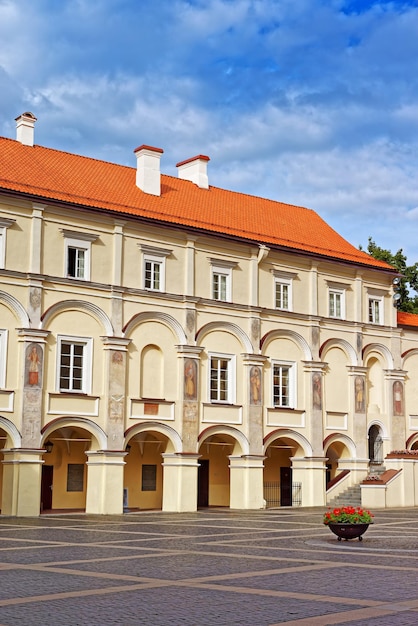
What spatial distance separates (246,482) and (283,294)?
27.9ft

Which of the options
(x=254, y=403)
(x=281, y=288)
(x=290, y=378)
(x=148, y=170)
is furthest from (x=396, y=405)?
(x=148, y=170)

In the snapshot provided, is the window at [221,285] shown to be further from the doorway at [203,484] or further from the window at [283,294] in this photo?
the doorway at [203,484]

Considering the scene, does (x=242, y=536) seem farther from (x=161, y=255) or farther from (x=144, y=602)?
(x=161, y=255)

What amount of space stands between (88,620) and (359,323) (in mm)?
33300

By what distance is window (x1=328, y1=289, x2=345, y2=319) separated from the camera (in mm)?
42066

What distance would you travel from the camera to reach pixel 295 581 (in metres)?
13.8

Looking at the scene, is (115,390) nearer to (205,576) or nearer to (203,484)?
(203,484)

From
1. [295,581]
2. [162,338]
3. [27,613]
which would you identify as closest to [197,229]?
A: [162,338]

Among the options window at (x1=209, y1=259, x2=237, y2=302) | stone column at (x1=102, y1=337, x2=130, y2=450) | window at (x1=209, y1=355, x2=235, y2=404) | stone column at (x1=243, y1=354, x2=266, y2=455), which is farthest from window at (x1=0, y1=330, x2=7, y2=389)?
stone column at (x1=243, y1=354, x2=266, y2=455)

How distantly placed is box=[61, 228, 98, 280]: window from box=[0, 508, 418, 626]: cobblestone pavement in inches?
441

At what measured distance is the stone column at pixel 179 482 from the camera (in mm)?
35156

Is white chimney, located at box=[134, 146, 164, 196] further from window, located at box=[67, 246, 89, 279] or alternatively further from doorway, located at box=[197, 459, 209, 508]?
doorway, located at box=[197, 459, 209, 508]

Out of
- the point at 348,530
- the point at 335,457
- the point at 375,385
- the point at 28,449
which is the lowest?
the point at 348,530

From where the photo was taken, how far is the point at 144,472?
3819 centimetres
